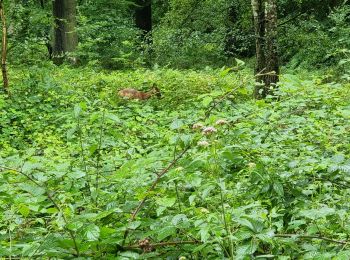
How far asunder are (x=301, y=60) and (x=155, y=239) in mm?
12800

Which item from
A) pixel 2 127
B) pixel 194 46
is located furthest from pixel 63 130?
pixel 194 46

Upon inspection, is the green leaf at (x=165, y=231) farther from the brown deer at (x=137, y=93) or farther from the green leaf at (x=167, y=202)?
the brown deer at (x=137, y=93)

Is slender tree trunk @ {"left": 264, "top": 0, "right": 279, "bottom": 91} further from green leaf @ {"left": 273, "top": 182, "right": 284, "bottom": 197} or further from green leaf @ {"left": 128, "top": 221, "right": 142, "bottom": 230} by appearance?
green leaf @ {"left": 128, "top": 221, "right": 142, "bottom": 230}

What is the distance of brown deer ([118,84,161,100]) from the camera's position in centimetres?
886

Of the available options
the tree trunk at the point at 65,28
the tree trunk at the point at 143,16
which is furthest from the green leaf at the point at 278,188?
the tree trunk at the point at 143,16

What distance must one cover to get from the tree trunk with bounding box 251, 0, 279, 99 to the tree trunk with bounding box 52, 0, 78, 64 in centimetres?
A: 687

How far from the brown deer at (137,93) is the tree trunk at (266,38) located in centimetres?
185

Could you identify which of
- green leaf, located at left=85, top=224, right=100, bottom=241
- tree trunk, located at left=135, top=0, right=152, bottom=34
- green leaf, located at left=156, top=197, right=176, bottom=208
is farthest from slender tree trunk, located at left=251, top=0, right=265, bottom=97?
tree trunk, located at left=135, top=0, right=152, bottom=34

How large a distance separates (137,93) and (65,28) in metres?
6.18

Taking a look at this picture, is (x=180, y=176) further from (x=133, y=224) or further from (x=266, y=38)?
(x=266, y=38)

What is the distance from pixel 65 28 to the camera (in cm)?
1423

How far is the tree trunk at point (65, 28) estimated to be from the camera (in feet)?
46.5

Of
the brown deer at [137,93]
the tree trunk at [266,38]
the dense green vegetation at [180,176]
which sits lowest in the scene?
the brown deer at [137,93]

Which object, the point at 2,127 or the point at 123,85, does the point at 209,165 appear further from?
the point at 123,85
